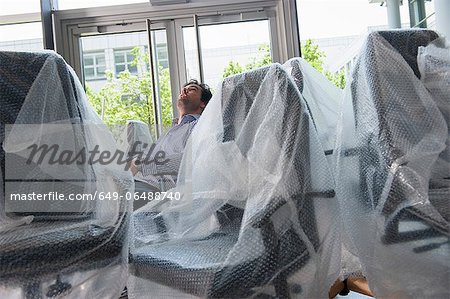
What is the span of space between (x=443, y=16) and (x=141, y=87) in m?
2.14

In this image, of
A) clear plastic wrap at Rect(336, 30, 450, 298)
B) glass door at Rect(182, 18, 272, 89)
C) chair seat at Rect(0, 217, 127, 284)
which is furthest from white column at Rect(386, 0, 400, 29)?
chair seat at Rect(0, 217, 127, 284)

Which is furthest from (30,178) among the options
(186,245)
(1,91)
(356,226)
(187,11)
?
(187,11)

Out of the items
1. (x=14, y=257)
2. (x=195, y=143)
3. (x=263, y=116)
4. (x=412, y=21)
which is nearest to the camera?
(x=14, y=257)

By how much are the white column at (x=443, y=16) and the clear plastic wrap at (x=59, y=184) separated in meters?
2.22

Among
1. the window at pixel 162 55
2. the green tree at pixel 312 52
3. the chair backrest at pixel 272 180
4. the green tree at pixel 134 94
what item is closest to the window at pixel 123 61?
the green tree at pixel 134 94

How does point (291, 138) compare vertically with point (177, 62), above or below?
below

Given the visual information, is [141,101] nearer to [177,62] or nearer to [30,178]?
[177,62]

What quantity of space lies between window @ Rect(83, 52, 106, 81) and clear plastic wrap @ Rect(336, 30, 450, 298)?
234 cm

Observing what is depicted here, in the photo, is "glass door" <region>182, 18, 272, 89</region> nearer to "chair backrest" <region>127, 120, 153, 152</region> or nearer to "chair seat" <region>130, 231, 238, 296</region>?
"chair backrest" <region>127, 120, 153, 152</region>

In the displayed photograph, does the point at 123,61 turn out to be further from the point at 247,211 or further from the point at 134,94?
the point at 247,211

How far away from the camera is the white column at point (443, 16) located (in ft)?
8.34

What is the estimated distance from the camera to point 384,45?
1.31m

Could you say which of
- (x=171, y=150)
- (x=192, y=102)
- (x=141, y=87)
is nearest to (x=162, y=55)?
(x=141, y=87)

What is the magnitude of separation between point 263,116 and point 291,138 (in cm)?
15
